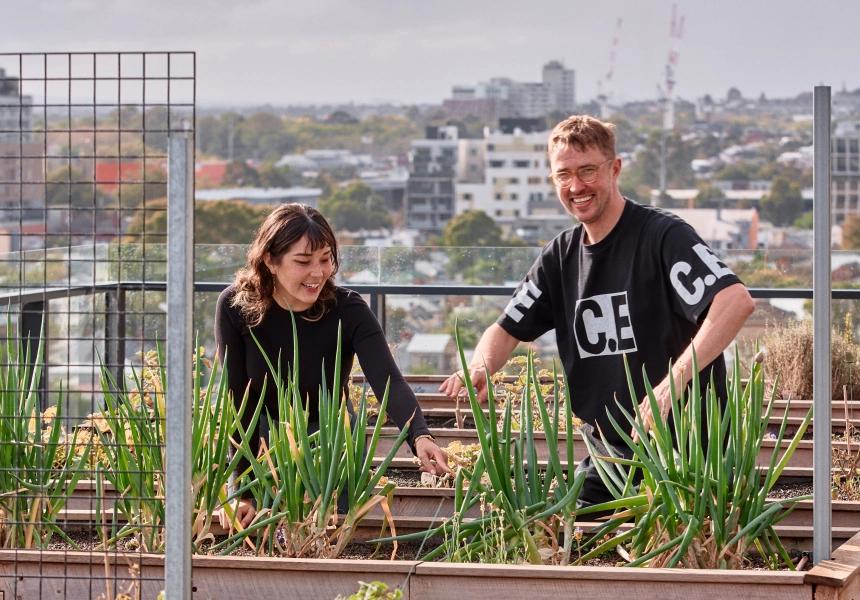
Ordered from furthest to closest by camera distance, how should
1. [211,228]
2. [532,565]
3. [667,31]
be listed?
[667,31]
[211,228]
[532,565]

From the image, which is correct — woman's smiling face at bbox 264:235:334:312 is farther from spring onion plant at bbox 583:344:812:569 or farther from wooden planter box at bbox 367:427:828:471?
spring onion plant at bbox 583:344:812:569

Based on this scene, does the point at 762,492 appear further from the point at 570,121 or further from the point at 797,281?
the point at 797,281

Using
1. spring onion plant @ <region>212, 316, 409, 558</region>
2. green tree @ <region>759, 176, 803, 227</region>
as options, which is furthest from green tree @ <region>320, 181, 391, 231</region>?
spring onion plant @ <region>212, 316, 409, 558</region>

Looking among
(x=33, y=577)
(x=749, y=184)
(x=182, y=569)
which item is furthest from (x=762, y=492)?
(x=749, y=184)

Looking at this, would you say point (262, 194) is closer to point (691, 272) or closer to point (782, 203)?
point (782, 203)

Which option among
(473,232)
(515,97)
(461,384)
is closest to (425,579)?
(461,384)

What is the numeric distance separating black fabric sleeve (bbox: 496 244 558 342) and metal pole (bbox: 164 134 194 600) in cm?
146

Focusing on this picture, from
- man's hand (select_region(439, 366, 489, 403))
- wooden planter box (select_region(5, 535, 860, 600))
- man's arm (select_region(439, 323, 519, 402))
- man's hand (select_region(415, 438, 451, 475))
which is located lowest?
wooden planter box (select_region(5, 535, 860, 600))

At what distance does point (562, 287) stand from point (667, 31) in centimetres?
8178

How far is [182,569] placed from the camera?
1.36 m

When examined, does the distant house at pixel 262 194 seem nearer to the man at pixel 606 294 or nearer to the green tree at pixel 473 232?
the green tree at pixel 473 232

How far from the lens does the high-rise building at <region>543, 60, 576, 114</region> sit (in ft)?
238

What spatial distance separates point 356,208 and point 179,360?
57.3 meters

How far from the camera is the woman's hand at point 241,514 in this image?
198 centimetres
